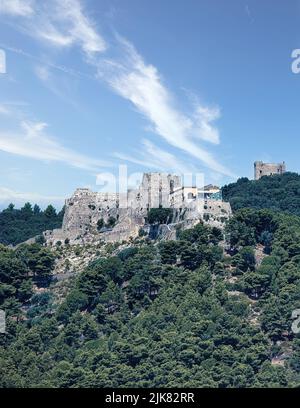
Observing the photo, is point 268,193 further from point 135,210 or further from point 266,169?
point 135,210

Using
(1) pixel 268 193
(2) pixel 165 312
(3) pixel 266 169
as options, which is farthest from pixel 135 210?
(3) pixel 266 169

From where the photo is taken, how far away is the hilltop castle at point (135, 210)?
42.0 metres

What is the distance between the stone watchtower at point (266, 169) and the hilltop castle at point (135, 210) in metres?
18.2

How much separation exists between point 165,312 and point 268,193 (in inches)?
1270

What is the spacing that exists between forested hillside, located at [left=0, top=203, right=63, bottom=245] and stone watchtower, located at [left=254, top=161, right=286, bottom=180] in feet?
73.7

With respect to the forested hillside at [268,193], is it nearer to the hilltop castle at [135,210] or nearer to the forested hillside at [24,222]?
the hilltop castle at [135,210]

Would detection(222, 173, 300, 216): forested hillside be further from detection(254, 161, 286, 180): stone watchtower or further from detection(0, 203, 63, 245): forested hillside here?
detection(0, 203, 63, 245): forested hillside

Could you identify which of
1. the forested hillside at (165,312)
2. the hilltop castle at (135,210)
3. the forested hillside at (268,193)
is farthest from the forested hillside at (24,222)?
the forested hillside at (268,193)

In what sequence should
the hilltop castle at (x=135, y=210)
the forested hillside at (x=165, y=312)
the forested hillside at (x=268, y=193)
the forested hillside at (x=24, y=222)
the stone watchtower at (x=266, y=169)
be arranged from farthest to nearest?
the stone watchtower at (x=266, y=169) < the forested hillside at (x=24, y=222) < the forested hillside at (x=268, y=193) < the hilltop castle at (x=135, y=210) < the forested hillside at (x=165, y=312)

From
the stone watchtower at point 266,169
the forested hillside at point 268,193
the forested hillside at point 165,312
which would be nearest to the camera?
the forested hillside at point 165,312

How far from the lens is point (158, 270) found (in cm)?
3522

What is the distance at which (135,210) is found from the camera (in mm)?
45094
